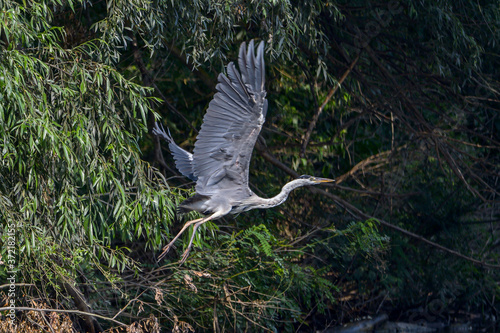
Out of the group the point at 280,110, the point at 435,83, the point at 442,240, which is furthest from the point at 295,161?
the point at 442,240

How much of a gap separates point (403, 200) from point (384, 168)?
53 cm

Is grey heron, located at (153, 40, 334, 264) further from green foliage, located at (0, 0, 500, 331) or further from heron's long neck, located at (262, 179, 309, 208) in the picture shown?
green foliage, located at (0, 0, 500, 331)

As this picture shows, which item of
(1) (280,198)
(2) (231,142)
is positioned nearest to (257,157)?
(1) (280,198)

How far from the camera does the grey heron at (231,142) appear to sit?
405cm

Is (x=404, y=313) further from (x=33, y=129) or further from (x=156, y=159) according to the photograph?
(x=33, y=129)

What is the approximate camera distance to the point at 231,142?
4.29 m

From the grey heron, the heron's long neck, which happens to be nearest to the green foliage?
the grey heron

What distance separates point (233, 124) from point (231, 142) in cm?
15

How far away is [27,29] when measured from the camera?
439 centimetres

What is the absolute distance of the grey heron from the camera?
405 cm

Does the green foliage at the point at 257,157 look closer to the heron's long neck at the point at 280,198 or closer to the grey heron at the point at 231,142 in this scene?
the grey heron at the point at 231,142

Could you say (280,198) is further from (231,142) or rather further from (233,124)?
(233,124)

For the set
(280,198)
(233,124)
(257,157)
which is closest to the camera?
(233,124)

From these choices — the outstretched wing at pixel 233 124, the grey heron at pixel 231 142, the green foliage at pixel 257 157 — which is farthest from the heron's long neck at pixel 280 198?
the green foliage at pixel 257 157
